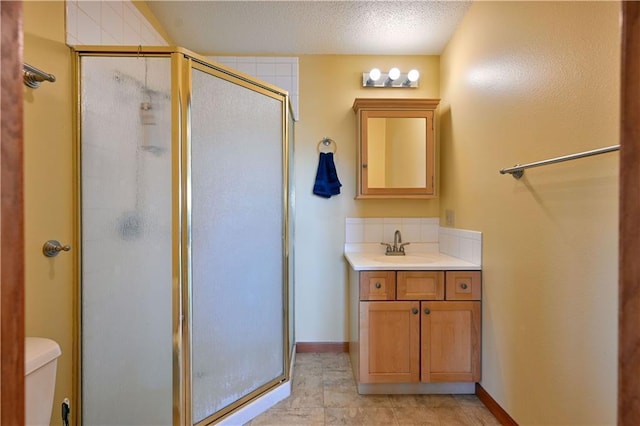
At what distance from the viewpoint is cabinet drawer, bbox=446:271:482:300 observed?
6.28 ft

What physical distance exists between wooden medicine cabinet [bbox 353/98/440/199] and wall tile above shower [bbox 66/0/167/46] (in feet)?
4.96

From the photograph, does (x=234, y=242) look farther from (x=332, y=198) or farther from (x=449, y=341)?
(x=449, y=341)

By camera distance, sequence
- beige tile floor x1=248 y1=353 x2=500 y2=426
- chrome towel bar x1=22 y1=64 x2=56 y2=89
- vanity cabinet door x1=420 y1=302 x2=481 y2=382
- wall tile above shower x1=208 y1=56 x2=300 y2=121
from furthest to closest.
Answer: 1. wall tile above shower x1=208 y1=56 x2=300 y2=121
2. vanity cabinet door x1=420 y1=302 x2=481 y2=382
3. beige tile floor x1=248 y1=353 x2=500 y2=426
4. chrome towel bar x1=22 y1=64 x2=56 y2=89

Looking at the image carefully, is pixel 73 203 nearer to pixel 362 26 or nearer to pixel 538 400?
pixel 362 26

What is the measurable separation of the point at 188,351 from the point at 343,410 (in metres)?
0.97

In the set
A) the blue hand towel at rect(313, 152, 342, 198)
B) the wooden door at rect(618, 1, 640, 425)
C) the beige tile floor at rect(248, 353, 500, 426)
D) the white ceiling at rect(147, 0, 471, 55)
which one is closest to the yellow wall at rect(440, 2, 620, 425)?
the beige tile floor at rect(248, 353, 500, 426)

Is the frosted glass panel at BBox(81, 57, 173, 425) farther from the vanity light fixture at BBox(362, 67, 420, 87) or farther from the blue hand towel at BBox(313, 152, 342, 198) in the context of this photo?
the vanity light fixture at BBox(362, 67, 420, 87)

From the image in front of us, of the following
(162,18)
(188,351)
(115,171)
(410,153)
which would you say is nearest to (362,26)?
(410,153)

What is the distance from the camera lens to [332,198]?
261cm

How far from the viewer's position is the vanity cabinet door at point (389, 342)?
190 centimetres

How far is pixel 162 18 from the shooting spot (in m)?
2.11

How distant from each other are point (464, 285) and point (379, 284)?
52 centimetres

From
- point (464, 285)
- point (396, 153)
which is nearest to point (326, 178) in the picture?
point (396, 153)

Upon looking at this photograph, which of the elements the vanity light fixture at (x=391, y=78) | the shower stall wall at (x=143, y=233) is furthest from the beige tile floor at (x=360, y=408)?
the vanity light fixture at (x=391, y=78)
